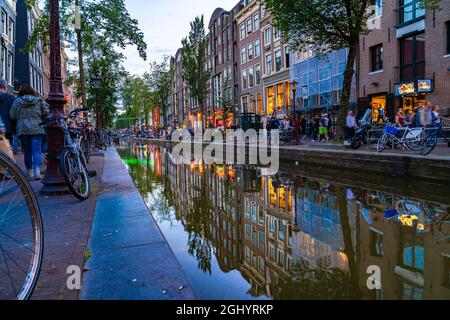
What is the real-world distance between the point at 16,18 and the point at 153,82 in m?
28.7

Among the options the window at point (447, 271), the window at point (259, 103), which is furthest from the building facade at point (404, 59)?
the window at point (447, 271)

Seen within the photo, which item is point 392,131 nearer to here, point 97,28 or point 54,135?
point 54,135

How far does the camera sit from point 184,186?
806cm

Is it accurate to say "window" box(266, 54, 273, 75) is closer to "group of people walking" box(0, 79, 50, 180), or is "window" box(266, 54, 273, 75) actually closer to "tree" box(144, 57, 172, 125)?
"tree" box(144, 57, 172, 125)

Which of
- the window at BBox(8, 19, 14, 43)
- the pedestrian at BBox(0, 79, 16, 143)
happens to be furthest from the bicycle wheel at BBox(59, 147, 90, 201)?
the window at BBox(8, 19, 14, 43)

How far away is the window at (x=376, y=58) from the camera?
2366 cm

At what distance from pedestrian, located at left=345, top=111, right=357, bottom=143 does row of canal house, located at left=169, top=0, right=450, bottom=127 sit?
3257mm

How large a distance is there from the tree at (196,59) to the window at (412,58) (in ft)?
68.1

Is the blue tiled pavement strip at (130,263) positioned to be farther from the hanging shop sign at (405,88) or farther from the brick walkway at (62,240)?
the hanging shop sign at (405,88)

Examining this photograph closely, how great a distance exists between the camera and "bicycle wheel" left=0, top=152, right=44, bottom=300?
2135 millimetres

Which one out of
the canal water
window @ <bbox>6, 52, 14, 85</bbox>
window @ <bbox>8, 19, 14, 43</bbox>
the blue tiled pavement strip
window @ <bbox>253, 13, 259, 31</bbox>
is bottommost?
the canal water

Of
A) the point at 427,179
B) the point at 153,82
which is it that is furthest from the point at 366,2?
the point at 153,82
